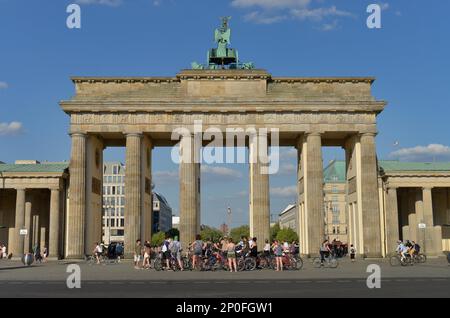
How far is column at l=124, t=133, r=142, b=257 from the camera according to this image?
54.6 meters

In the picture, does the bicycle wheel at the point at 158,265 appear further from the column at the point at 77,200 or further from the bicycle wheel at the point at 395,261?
the column at the point at 77,200

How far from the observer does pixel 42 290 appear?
2173cm

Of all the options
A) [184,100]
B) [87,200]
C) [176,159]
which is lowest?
[87,200]

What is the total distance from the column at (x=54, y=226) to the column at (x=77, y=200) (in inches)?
233

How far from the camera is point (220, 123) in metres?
55.3

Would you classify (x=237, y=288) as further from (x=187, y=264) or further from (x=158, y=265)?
(x=187, y=264)

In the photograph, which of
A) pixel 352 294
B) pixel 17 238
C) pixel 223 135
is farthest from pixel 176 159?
pixel 352 294

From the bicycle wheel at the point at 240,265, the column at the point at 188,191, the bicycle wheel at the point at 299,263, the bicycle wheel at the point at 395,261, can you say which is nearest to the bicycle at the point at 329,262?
the bicycle wheel at the point at 299,263

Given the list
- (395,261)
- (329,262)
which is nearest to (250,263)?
(329,262)

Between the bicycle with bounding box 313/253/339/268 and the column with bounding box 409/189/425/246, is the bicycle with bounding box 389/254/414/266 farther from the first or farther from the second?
the column with bounding box 409/189/425/246

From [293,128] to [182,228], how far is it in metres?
14.0
